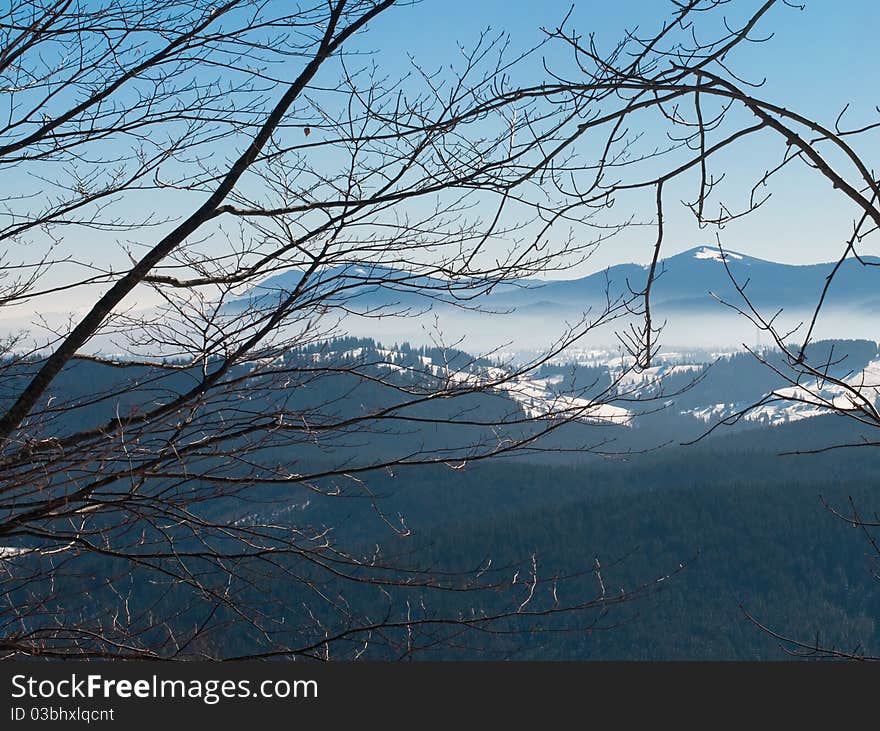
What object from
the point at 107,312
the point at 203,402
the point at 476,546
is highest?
the point at 107,312

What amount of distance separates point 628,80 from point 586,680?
10.6 feet

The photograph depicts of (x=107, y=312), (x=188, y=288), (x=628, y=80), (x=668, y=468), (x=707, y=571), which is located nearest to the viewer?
(x=628, y=80)

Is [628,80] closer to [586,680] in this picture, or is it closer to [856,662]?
[586,680]

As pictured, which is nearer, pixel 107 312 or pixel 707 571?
pixel 107 312

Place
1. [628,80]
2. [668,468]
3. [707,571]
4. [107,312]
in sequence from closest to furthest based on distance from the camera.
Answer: [628,80], [107,312], [707,571], [668,468]

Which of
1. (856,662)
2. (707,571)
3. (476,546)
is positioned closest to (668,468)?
(707,571)

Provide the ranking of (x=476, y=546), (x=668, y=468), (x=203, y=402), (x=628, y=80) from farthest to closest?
1. (x=668, y=468)
2. (x=476, y=546)
3. (x=203, y=402)
4. (x=628, y=80)

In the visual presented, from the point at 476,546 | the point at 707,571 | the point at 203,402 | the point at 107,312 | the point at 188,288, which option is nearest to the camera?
the point at 107,312

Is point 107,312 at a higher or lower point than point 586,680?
higher

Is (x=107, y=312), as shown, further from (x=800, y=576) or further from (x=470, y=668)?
(x=800, y=576)

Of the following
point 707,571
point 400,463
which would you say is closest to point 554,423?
point 400,463

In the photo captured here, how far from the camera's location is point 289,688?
4.64 meters

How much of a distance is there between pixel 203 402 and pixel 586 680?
8.40 ft

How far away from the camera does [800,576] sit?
109 m
